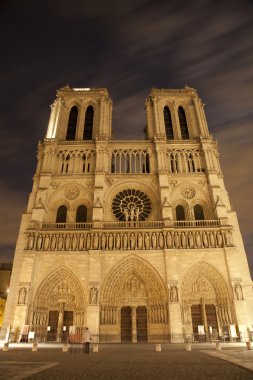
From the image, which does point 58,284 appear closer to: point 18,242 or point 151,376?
point 18,242

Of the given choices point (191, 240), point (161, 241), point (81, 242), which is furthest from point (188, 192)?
point (81, 242)

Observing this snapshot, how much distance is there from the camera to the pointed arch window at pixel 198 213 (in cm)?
2231

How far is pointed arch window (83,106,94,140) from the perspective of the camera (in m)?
27.1

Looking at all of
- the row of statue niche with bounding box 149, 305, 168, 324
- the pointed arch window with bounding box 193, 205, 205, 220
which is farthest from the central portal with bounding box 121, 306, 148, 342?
the pointed arch window with bounding box 193, 205, 205, 220

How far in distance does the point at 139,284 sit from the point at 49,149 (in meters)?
14.2

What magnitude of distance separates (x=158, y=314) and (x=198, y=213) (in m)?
8.80

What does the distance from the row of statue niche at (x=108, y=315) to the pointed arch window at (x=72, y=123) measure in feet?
54.3

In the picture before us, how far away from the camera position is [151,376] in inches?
199

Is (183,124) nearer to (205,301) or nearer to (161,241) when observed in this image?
(161,241)

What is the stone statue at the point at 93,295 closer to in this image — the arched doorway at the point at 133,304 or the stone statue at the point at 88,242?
the arched doorway at the point at 133,304

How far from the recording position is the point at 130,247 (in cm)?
1953

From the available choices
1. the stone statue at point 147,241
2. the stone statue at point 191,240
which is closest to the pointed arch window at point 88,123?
the stone statue at point 147,241

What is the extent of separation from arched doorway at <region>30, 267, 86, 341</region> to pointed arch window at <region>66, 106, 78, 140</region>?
13797 millimetres

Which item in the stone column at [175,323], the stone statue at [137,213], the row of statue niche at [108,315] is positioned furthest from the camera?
the stone statue at [137,213]
